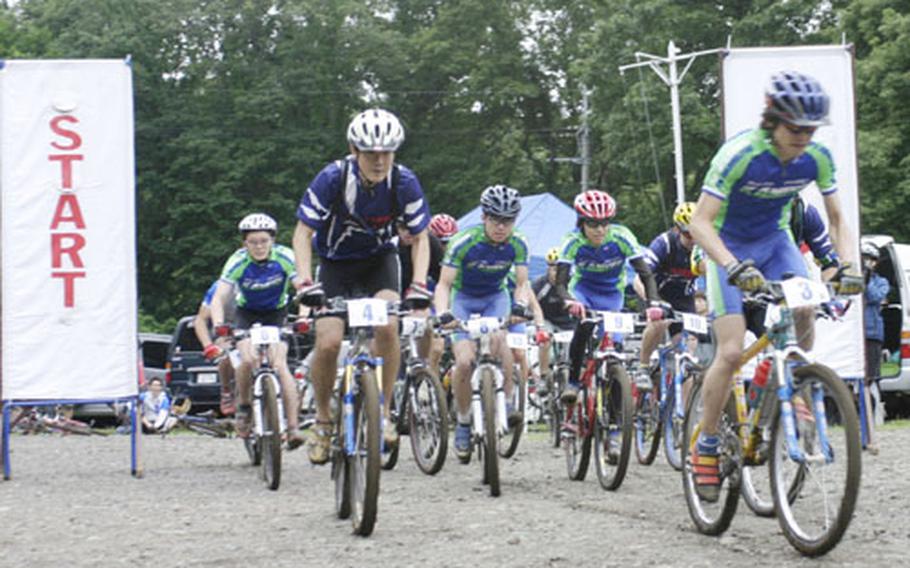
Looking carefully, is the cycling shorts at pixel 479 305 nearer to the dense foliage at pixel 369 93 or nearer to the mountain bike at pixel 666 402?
the mountain bike at pixel 666 402

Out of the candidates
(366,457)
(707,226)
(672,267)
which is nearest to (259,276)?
(672,267)

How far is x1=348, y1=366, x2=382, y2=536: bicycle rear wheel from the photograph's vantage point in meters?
8.32

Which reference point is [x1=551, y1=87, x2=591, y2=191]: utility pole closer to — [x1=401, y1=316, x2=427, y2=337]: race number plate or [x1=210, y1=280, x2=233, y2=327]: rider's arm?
[x1=210, y1=280, x2=233, y2=327]: rider's arm

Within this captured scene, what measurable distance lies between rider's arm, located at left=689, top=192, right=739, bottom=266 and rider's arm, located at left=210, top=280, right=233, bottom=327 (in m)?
6.31

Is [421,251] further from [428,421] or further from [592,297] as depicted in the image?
[592,297]

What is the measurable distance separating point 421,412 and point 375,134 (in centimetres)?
375

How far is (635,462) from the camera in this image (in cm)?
1326

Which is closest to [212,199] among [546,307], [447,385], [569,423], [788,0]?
[788,0]

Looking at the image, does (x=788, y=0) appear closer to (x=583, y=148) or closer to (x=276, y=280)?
(x=583, y=148)

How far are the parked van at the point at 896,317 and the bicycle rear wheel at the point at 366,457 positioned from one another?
46.3 ft

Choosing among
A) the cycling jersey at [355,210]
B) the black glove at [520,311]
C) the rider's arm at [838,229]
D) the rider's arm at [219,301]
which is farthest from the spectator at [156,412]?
the rider's arm at [838,229]

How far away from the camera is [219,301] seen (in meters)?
13.6

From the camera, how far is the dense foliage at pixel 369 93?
A: 49.6 meters

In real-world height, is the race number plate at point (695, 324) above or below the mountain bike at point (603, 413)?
above
